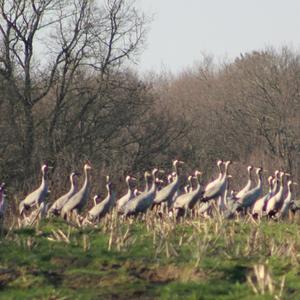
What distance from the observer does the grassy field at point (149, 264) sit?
11539 millimetres

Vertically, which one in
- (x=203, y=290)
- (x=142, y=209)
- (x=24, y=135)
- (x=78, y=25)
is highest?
(x=78, y=25)

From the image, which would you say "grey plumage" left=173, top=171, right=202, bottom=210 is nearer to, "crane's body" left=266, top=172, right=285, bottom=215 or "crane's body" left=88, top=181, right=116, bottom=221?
"crane's body" left=88, top=181, right=116, bottom=221

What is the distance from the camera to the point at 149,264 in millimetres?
12922

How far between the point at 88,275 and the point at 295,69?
4415cm

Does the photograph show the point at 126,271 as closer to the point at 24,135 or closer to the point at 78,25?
the point at 24,135

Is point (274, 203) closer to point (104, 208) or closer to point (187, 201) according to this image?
point (187, 201)

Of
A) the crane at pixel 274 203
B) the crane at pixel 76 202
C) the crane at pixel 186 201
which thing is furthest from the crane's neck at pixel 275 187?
the crane at pixel 76 202

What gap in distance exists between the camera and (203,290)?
1157cm

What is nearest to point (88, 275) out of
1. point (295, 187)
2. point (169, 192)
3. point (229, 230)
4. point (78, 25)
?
point (229, 230)

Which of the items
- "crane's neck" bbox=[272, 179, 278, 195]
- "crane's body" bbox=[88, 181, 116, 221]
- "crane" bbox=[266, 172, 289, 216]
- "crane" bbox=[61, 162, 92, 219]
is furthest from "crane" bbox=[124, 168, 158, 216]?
"crane's neck" bbox=[272, 179, 278, 195]

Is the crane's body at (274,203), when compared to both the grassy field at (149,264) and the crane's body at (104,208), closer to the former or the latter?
the crane's body at (104,208)

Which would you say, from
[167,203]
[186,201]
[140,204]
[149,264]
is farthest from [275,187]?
[149,264]

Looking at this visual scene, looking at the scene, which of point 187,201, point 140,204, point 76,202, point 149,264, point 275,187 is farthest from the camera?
point 275,187

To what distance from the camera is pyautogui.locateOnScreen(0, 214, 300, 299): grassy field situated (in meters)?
11.5
